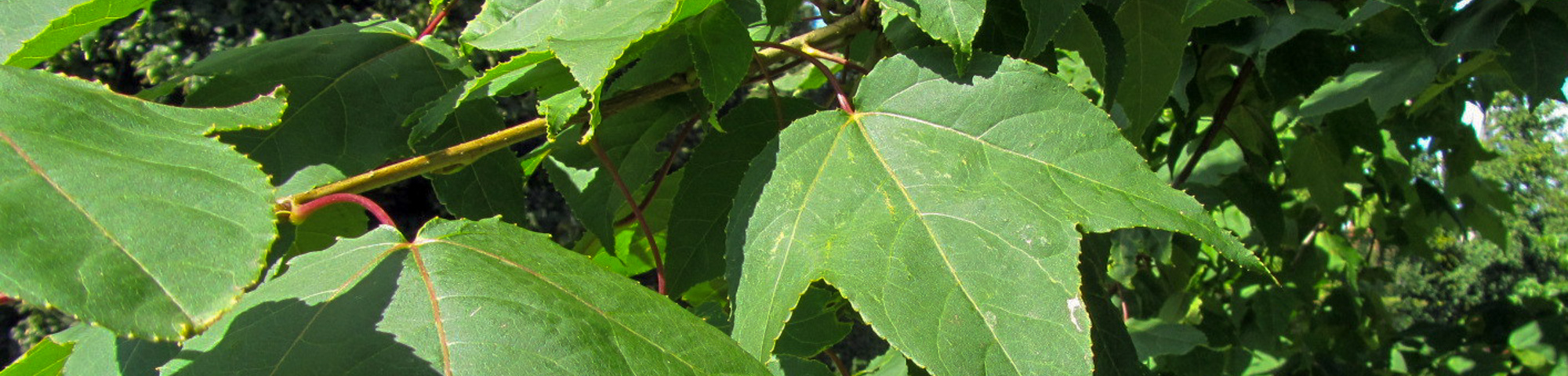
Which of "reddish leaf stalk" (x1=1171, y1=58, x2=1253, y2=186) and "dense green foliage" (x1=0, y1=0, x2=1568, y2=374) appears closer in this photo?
"dense green foliage" (x1=0, y1=0, x2=1568, y2=374)

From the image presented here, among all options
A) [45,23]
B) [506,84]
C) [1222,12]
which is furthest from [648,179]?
[1222,12]

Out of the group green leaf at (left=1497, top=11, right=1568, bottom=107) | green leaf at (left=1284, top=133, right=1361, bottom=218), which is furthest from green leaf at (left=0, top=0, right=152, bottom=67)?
green leaf at (left=1284, top=133, right=1361, bottom=218)

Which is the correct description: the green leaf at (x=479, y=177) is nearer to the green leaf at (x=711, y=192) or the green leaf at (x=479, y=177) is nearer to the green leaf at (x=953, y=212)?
the green leaf at (x=711, y=192)

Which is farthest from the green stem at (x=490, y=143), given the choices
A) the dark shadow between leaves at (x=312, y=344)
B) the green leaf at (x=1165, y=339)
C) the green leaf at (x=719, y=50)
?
the green leaf at (x=1165, y=339)

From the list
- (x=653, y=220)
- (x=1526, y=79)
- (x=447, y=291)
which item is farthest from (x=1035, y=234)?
(x=1526, y=79)

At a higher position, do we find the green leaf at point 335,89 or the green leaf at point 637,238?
the green leaf at point 335,89

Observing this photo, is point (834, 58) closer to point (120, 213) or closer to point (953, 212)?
point (953, 212)

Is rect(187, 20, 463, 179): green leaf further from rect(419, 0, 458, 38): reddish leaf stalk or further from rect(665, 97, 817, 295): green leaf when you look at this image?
rect(665, 97, 817, 295): green leaf
